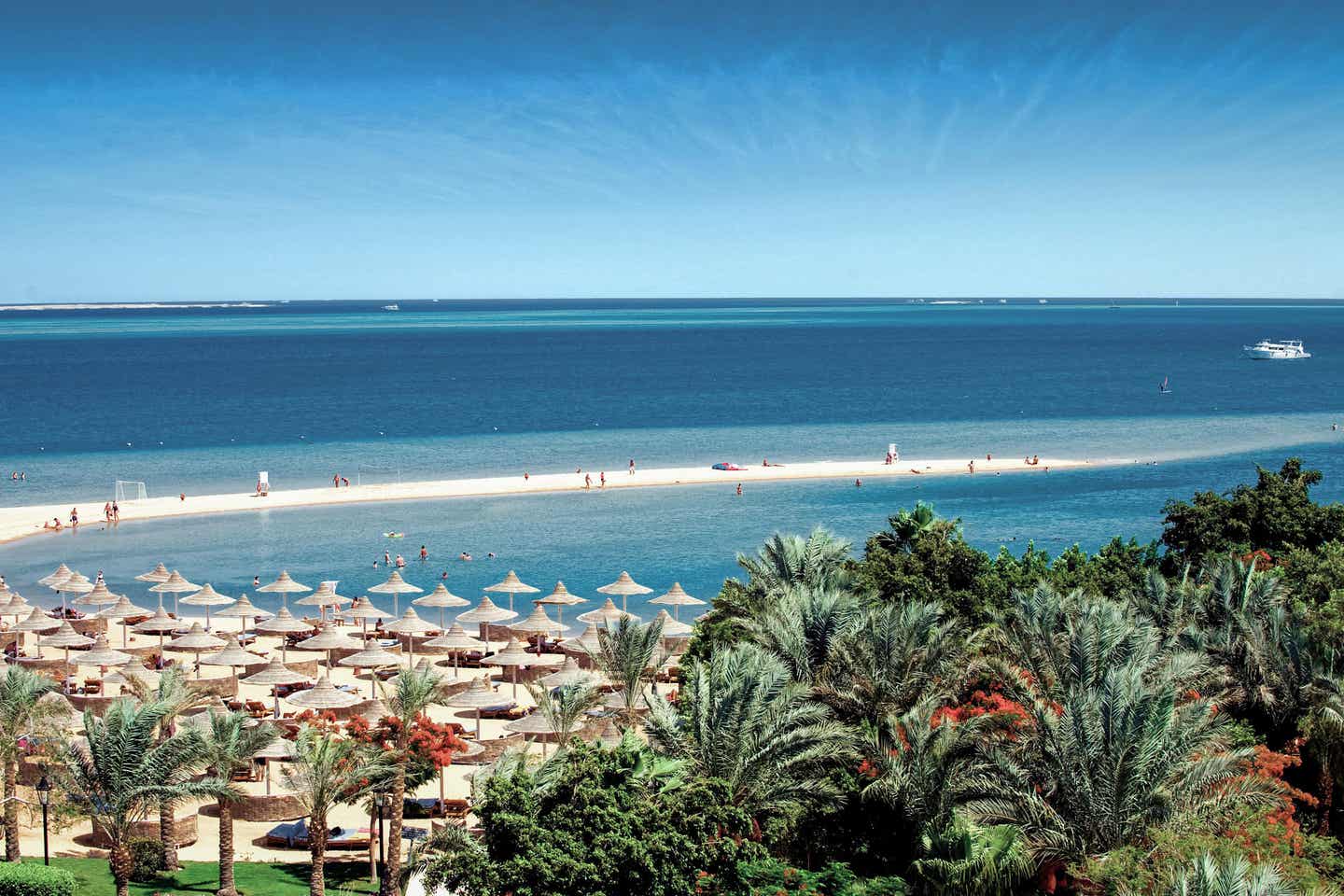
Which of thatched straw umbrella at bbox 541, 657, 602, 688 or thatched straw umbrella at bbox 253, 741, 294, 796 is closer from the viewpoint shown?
thatched straw umbrella at bbox 253, 741, 294, 796

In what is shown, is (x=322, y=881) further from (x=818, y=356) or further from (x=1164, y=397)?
(x=818, y=356)

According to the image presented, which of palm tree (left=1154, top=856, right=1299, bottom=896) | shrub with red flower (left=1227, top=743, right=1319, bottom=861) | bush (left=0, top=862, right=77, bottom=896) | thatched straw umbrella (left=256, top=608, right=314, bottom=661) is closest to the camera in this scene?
palm tree (left=1154, top=856, right=1299, bottom=896)

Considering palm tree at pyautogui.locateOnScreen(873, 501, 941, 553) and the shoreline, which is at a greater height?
palm tree at pyautogui.locateOnScreen(873, 501, 941, 553)

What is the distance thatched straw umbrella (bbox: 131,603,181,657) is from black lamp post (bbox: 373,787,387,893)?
14166mm

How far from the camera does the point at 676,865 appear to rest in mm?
13367

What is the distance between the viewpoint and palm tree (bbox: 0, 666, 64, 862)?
1880cm

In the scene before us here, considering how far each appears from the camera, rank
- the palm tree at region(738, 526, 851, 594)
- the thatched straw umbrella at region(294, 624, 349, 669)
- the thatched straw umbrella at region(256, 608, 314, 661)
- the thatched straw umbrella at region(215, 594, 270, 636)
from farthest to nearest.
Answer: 1. the thatched straw umbrella at region(215, 594, 270, 636)
2. the thatched straw umbrella at region(256, 608, 314, 661)
3. the thatched straw umbrella at region(294, 624, 349, 669)
4. the palm tree at region(738, 526, 851, 594)

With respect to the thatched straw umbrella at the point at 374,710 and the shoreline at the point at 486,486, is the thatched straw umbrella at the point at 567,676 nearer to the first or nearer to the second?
the thatched straw umbrella at the point at 374,710

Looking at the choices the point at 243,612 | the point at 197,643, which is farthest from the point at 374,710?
the point at 243,612

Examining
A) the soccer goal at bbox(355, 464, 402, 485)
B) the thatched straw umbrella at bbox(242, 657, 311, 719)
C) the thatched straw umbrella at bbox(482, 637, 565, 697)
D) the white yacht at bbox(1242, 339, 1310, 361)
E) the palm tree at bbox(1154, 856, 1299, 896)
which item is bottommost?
the thatched straw umbrella at bbox(482, 637, 565, 697)

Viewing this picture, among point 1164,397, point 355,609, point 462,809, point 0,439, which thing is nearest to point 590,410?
point 0,439

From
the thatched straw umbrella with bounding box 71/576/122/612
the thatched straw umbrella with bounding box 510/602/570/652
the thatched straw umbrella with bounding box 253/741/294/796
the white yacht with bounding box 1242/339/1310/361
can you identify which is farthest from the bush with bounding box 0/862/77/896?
the white yacht with bounding box 1242/339/1310/361

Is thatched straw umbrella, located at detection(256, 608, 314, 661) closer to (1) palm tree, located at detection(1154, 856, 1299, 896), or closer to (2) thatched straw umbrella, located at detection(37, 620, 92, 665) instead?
(2) thatched straw umbrella, located at detection(37, 620, 92, 665)

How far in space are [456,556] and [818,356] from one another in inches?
5191
